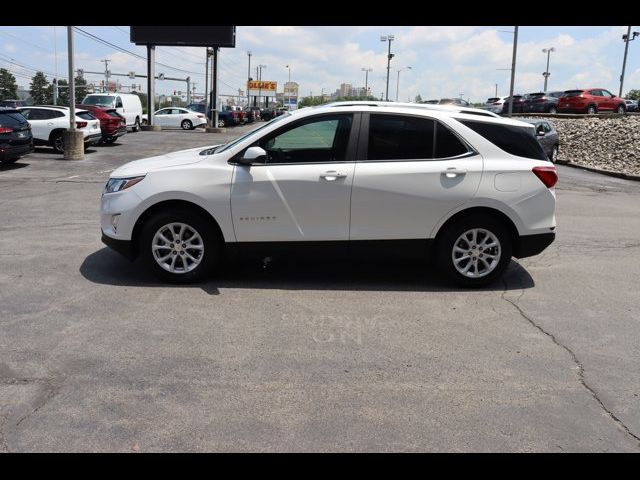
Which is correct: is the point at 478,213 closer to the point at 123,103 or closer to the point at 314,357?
the point at 314,357

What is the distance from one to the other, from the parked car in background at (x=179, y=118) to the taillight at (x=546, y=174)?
1538 inches

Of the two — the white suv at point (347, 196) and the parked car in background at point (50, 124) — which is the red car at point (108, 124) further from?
the white suv at point (347, 196)

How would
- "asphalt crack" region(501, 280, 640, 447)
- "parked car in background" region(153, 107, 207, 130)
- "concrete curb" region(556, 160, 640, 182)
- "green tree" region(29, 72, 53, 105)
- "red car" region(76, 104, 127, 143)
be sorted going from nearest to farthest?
"asphalt crack" region(501, 280, 640, 447)
"concrete curb" region(556, 160, 640, 182)
"red car" region(76, 104, 127, 143)
"parked car in background" region(153, 107, 207, 130)
"green tree" region(29, 72, 53, 105)

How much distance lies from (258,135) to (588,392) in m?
3.78

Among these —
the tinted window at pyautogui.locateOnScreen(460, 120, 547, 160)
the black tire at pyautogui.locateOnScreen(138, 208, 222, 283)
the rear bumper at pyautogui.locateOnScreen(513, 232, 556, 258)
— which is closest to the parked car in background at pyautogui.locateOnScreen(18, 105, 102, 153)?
the black tire at pyautogui.locateOnScreen(138, 208, 222, 283)

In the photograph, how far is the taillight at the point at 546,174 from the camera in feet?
Result: 19.7

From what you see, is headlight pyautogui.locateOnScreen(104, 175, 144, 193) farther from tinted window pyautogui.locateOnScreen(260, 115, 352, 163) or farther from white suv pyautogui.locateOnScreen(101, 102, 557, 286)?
tinted window pyautogui.locateOnScreen(260, 115, 352, 163)

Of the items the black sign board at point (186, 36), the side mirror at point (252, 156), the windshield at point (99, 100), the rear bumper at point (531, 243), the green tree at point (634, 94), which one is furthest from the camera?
the green tree at point (634, 94)

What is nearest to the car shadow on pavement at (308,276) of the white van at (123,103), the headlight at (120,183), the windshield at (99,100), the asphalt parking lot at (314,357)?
the asphalt parking lot at (314,357)

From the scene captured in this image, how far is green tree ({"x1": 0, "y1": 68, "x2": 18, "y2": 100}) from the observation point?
106688 millimetres

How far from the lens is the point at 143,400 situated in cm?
363

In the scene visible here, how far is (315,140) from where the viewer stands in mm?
5984

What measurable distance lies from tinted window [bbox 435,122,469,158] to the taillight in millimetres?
753
